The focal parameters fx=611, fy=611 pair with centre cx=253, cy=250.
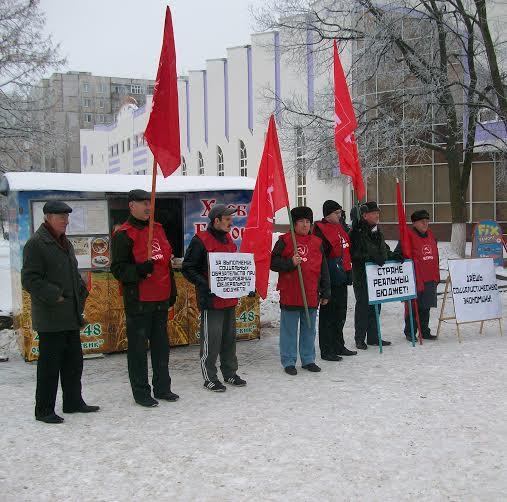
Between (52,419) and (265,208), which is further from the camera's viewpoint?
(265,208)

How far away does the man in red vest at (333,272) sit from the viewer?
6957 mm

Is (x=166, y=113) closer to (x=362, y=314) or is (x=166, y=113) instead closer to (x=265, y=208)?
(x=265, y=208)

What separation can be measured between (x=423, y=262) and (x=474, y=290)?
2.79ft

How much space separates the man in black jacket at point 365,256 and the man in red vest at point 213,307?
7.01ft

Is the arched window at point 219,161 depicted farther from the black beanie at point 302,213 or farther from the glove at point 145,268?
the glove at point 145,268

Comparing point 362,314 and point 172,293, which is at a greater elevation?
point 172,293

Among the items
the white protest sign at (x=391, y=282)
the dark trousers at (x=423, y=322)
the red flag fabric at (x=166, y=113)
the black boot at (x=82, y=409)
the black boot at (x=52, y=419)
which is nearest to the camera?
the black boot at (x=52, y=419)

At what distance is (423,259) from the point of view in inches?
312

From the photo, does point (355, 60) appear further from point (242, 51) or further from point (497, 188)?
point (242, 51)

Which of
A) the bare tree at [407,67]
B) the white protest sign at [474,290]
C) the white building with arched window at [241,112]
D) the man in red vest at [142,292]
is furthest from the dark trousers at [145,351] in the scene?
the white building with arched window at [241,112]

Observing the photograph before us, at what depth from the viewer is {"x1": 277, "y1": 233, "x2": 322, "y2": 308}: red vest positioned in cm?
634

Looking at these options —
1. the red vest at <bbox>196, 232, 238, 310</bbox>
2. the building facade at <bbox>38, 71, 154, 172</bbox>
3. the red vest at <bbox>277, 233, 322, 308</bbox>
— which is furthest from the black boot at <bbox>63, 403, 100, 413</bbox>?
the building facade at <bbox>38, 71, 154, 172</bbox>

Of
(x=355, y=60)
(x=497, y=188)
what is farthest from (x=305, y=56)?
(x=497, y=188)

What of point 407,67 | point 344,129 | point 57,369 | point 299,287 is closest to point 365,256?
point 299,287
